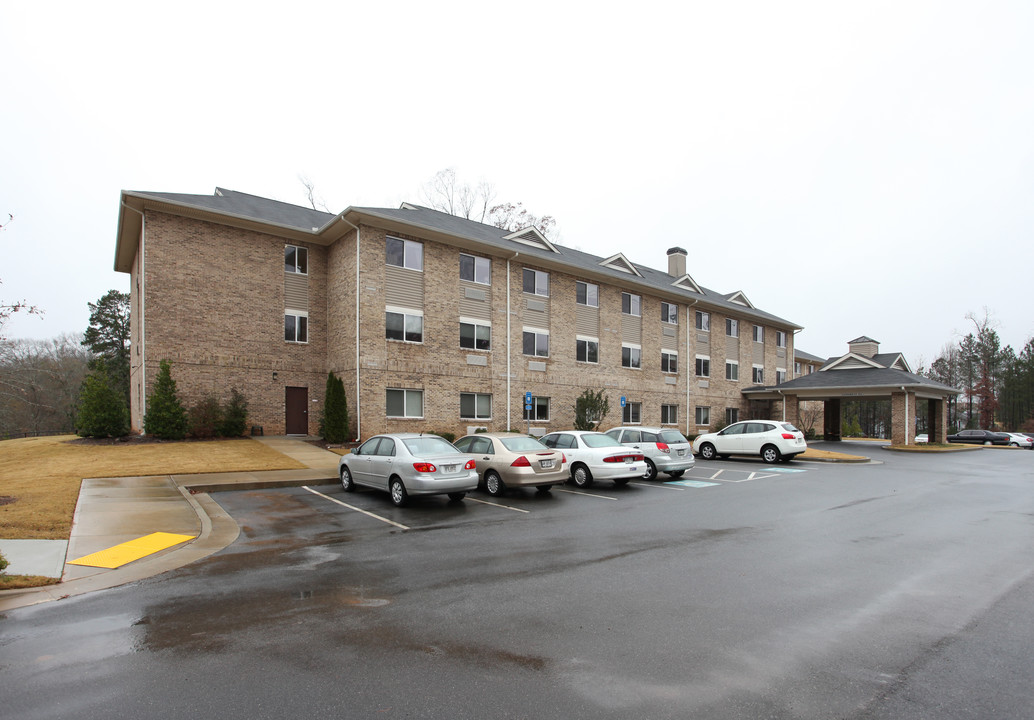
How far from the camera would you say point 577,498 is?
13.3m

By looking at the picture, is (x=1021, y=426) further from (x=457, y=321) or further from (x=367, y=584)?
(x=367, y=584)

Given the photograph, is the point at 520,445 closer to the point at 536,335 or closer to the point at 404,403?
the point at 404,403

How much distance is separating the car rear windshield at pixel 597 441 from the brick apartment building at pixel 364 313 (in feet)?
33.4

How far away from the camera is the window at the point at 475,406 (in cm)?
2539

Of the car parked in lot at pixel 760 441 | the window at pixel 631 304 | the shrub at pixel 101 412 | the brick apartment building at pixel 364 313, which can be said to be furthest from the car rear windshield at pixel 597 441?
the window at pixel 631 304

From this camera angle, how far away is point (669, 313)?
119ft

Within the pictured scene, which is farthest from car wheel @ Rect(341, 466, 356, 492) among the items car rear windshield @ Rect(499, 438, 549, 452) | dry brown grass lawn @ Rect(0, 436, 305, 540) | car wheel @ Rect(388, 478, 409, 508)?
car rear windshield @ Rect(499, 438, 549, 452)

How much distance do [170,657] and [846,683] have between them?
16.2 ft

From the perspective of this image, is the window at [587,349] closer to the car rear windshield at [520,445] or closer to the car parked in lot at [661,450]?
the car parked in lot at [661,450]

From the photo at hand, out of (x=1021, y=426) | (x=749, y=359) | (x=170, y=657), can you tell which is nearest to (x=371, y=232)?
(x=170, y=657)

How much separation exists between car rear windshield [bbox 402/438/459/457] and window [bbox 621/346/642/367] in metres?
22.0

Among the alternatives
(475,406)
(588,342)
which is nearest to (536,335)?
(588,342)

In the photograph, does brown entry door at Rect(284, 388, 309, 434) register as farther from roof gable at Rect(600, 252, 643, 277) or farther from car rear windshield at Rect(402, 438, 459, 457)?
roof gable at Rect(600, 252, 643, 277)

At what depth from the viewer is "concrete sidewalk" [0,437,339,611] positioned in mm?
6484
